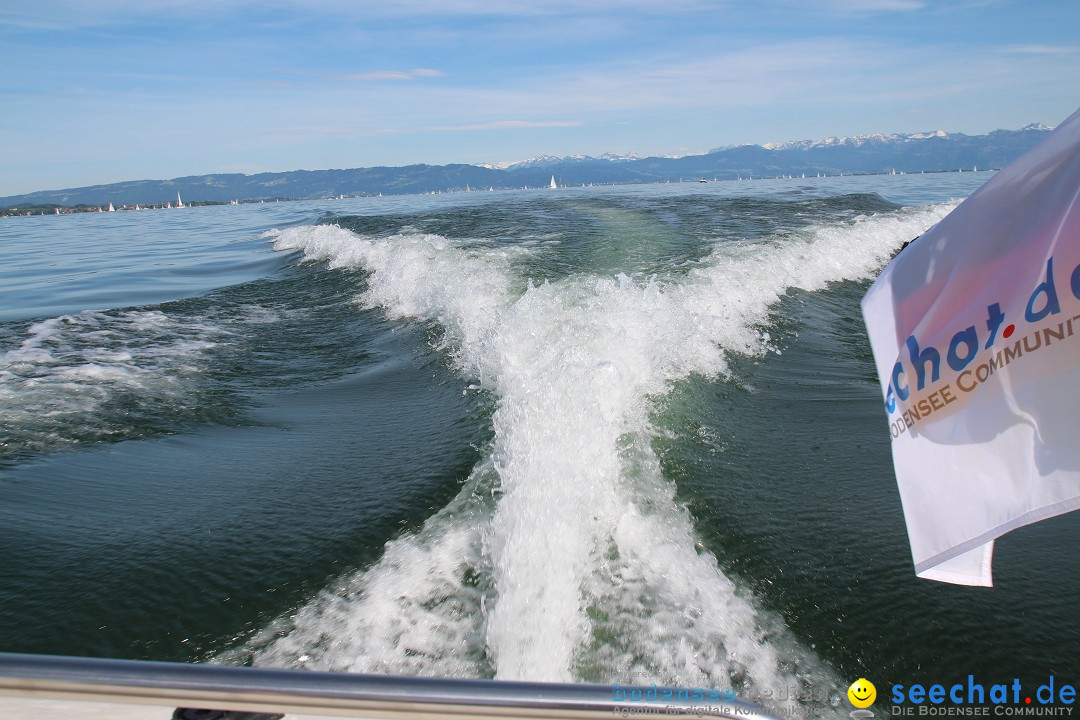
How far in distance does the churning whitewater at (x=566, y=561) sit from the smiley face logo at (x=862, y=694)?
0.13 metres

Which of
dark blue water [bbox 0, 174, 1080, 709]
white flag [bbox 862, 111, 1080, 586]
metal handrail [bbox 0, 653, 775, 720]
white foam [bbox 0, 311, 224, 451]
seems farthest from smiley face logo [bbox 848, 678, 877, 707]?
white foam [bbox 0, 311, 224, 451]

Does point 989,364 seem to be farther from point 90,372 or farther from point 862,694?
point 90,372

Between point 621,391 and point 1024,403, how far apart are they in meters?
4.44

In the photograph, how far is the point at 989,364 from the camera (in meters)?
1.93

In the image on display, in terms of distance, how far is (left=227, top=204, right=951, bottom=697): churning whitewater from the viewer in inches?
128

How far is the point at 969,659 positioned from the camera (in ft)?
10.5

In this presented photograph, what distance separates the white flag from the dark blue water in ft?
5.01

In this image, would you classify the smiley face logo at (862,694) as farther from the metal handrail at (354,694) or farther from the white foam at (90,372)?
the white foam at (90,372)

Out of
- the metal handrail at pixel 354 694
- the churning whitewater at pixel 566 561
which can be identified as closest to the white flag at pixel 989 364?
the metal handrail at pixel 354 694

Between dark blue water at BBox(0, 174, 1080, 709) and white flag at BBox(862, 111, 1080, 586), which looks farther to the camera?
dark blue water at BBox(0, 174, 1080, 709)

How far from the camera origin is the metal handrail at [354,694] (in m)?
1.51

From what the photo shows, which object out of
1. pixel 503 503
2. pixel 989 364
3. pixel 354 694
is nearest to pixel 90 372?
pixel 503 503

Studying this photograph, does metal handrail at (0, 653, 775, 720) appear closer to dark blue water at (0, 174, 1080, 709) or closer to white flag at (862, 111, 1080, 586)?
white flag at (862, 111, 1080, 586)

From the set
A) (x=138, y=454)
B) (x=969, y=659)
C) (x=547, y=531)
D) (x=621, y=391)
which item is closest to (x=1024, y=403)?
(x=969, y=659)
